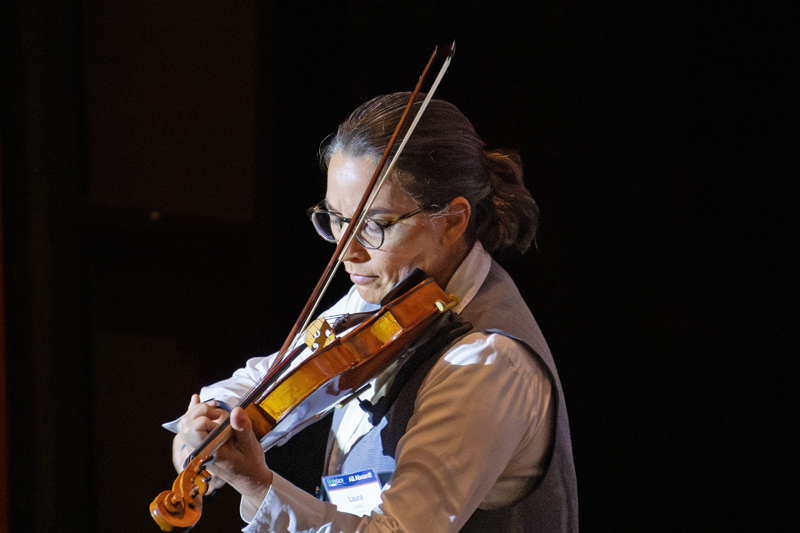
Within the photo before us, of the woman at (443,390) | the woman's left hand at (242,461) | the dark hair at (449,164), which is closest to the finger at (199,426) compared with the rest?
the woman at (443,390)

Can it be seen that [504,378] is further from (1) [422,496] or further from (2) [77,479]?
(2) [77,479]

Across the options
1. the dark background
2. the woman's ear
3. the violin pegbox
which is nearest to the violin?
the violin pegbox

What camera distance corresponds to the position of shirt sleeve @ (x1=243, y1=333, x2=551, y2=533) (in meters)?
0.90

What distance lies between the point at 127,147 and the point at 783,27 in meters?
1.82

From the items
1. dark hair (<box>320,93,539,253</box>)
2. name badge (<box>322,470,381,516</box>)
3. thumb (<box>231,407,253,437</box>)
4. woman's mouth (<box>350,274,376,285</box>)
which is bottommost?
name badge (<box>322,470,381,516</box>)

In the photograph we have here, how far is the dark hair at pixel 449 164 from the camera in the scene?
1117 millimetres

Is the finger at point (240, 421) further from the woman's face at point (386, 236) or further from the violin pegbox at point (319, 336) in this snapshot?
the woman's face at point (386, 236)

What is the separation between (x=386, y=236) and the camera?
3.69 ft

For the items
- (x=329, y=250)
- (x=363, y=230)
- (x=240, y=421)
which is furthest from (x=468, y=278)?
(x=329, y=250)

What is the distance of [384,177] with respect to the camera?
1.04 m

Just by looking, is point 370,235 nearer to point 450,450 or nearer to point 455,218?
point 455,218

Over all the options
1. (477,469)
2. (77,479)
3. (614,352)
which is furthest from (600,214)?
(77,479)

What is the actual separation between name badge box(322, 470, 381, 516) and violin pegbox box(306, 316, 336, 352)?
256 mm

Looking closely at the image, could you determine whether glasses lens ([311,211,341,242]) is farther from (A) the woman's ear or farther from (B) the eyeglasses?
(A) the woman's ear
